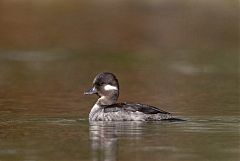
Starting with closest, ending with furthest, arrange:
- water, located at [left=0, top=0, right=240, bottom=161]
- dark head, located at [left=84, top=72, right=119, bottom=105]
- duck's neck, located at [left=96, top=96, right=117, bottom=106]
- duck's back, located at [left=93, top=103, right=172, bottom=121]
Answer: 1. water, located at [left=0, top=0, right=240, bottom=161]
2. duck's back, located at [left=93, top=103, right=172, bottom=121]
3. dark head, located at [left=84, top=72, right=119, bottom=105]
4. duck's neck, located at [left=96, top=96, right=117, bottom=106]

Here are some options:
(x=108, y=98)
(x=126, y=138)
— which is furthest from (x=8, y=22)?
(x=126, y=138)

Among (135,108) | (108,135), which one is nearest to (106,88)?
(135,108)

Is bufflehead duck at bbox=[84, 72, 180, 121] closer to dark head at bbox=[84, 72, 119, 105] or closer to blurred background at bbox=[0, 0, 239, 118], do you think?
dark head at bbox=[84, 72, 119, 105]

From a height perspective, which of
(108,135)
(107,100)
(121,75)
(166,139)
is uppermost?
(121,75)

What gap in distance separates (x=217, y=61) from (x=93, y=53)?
→ 437 cm

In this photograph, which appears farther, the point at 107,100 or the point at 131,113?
the point at 107,100

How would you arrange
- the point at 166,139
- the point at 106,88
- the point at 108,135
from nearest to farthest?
the point at 166,139
the point at 108,135
the point at 106,88

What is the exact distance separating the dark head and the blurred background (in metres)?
0.57

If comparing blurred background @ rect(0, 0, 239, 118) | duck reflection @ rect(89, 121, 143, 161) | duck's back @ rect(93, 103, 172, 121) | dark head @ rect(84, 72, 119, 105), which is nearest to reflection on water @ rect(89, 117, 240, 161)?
duck reflection @ rect(89, 121, 143, 161)

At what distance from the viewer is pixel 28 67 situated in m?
30.0

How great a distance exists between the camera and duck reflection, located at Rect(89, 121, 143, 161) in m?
15.5

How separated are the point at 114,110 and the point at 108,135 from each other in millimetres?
1920

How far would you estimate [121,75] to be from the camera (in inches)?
1152

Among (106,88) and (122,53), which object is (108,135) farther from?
(122,53)
